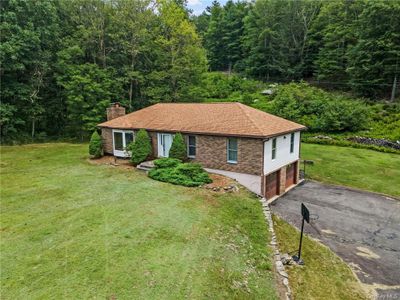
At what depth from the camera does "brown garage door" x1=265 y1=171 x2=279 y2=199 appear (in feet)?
49.1

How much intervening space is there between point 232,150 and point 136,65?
2210 centimetres

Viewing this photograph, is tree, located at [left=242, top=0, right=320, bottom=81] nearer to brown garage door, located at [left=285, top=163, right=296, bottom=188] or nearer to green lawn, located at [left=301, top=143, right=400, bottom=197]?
green lawn, located at [left=301, top=143, right=400, bottom=197]

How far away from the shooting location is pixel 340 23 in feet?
137

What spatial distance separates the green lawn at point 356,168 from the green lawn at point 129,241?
8.02m

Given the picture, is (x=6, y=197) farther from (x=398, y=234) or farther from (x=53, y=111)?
(x=53, y=111)

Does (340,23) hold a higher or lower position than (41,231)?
higher

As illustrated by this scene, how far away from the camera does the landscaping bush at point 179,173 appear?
14.4m

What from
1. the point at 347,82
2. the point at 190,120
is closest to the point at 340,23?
the point at 347,82

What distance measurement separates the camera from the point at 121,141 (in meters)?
19.7

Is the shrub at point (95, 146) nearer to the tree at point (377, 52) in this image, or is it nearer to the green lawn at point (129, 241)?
the green lawn at point (129, 241)

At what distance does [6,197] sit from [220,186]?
358 inches

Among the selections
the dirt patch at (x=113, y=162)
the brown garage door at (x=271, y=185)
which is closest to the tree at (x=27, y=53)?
the dirt patch at (x=113, y=162)

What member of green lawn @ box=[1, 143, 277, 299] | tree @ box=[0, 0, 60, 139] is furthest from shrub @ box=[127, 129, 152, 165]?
tree @ box=[0, 0, 60, 139]

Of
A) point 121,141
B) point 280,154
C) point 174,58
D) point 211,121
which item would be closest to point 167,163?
point 211,121
